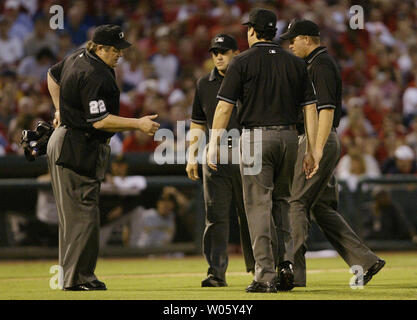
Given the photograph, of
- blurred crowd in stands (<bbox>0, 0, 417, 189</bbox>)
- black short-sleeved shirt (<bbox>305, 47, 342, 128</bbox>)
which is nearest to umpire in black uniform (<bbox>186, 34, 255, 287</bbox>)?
black short-sleeved shirt (<bbox>305, 47, 342, 128</bbox>)

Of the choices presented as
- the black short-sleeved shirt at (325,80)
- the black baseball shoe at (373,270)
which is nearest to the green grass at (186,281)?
the black baseball shoe at (373,270)

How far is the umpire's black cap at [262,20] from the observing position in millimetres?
6941

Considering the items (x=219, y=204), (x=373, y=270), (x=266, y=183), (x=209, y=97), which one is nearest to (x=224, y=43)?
(x=209, y=97)

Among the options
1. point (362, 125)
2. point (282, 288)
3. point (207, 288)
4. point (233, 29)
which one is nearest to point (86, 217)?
point (207, 288)

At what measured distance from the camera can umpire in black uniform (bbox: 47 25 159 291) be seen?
285 inches

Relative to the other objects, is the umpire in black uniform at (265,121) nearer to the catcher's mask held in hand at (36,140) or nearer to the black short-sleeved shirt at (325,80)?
the black short-sleeved shirt at (325,80)

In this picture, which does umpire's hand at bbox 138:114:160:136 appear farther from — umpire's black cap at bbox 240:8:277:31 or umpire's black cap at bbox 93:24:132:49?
umpire's black cap at bbox 240:8:277:31

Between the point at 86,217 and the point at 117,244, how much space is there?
4.93 m

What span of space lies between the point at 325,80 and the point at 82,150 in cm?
212

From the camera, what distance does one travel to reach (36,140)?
766 centimetres

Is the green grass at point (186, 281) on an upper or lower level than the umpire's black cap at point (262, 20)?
lower

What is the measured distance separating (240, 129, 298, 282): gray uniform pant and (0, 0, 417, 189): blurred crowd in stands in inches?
234

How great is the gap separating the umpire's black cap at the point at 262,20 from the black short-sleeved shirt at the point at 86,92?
1.26 m

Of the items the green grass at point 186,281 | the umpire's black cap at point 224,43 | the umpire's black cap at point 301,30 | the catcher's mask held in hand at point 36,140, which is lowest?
the green grass at point 186,281
